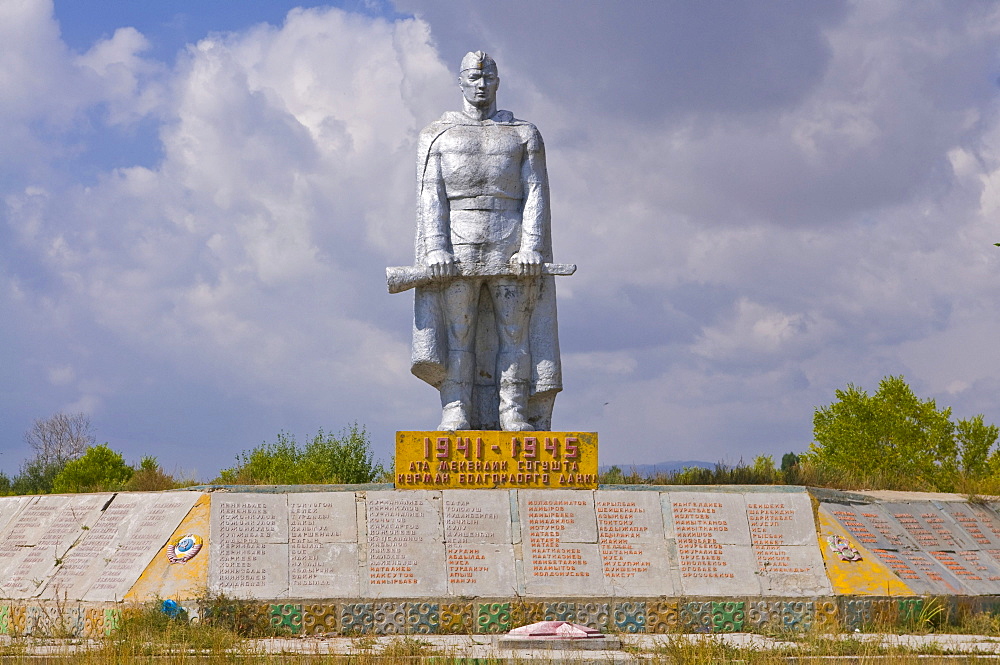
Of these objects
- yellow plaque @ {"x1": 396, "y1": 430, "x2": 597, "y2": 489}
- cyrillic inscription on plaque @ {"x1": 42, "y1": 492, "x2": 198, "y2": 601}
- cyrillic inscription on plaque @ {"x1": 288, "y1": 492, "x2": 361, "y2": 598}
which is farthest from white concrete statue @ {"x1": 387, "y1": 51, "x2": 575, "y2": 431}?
cyrillic inscription on plaque @ {"x1": 42, "y1": 492, "x2": 198, "y2": 601}

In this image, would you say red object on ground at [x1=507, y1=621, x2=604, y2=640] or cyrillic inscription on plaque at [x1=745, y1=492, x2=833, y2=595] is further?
cyrillic inscription on plaque at [x1=745, y1=492, x2=833, y2=595]

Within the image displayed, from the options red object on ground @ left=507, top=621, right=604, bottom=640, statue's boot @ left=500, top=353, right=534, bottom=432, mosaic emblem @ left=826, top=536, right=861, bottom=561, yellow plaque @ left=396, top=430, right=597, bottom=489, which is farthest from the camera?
statue's boot @ left=500, top=353, right=534, bottom=432

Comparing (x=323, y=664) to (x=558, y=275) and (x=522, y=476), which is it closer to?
(x=522, y=476)

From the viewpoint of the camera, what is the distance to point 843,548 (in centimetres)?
1121

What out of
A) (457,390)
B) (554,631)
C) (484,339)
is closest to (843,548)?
(554,631)

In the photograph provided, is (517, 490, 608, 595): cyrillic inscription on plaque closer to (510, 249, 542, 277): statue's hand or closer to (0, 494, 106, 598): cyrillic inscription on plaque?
(510, 249, 542, 277): statue's hand

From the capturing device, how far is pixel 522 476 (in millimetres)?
11664

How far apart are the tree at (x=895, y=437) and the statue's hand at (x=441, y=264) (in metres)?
12.0

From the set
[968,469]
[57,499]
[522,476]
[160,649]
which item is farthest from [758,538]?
[968,469]

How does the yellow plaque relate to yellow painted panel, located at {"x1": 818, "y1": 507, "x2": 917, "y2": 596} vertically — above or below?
above

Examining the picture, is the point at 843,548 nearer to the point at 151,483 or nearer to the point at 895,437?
the point at 151,483

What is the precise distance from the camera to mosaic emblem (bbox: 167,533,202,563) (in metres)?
10.5

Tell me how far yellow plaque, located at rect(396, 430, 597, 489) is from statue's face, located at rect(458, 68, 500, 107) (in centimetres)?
382

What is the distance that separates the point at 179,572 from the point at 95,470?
992 cm
